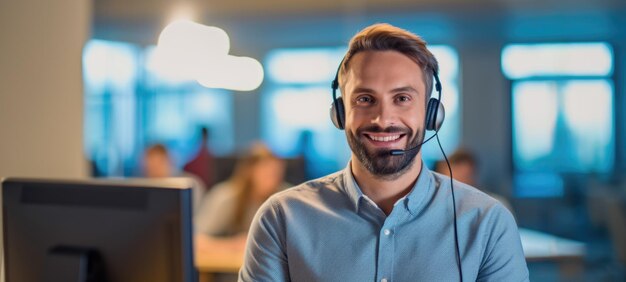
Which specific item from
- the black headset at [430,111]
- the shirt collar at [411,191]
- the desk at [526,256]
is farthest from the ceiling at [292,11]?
the shirt collar at [411,191]

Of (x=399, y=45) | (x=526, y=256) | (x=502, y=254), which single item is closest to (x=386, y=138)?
(x=399, y=45)

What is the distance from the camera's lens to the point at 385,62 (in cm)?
168

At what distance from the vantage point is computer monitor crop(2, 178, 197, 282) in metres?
1.52

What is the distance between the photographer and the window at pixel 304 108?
5922 millimetres

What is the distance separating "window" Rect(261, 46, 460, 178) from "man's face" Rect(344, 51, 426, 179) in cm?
415

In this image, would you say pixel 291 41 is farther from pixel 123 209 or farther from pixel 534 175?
pixel 123 209

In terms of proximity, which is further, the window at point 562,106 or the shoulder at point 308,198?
the window at point 562,106

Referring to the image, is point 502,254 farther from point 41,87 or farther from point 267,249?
point 41,87

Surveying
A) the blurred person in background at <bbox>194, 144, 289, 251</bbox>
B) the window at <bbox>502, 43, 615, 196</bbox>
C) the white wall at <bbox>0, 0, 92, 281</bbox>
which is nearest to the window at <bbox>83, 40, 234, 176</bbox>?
the blurred person in background at <bbox>194, 144, 289, 251</bbox>

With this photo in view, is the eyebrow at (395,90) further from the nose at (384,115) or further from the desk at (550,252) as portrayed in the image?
the desk at (550,252)

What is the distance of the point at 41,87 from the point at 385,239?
1.41 meters

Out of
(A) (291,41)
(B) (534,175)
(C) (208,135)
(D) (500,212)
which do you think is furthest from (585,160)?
(D) (500,212)

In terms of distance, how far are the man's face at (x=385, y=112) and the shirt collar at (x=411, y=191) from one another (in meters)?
0.05

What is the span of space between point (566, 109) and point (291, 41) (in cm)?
204
